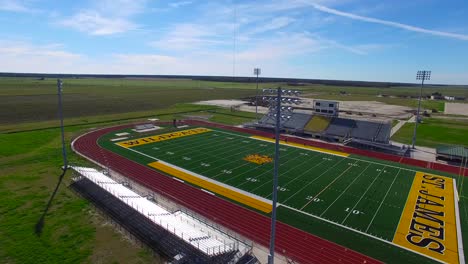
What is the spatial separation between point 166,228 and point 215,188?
10.1 metres

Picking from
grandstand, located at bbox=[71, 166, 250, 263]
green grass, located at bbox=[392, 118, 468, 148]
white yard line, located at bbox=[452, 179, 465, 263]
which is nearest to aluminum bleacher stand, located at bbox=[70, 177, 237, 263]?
grandstand, located at bbox=[71, 166, 250, 263]

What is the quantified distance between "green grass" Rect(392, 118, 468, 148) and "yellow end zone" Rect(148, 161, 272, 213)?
37329mm

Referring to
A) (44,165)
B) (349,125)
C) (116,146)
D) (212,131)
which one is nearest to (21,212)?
(44,165)

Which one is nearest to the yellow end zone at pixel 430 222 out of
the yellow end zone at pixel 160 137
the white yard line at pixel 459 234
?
the white yard line at pixel 459 234

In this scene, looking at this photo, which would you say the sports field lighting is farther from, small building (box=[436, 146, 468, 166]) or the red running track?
small building (box=[436, 146, 468, 166])

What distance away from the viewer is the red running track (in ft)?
60.6

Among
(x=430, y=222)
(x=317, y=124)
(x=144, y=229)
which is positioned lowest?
(x=144, y=229)

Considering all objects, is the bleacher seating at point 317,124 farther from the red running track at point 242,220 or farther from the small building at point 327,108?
the red running track at point 242,220

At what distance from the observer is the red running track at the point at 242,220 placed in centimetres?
1847

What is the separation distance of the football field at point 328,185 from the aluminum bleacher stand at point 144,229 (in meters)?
7.84

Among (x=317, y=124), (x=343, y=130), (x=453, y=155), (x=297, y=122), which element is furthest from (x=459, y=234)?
(x=297, y=122)

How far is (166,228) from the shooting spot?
1858cm

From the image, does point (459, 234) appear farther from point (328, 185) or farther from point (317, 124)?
point (317, 124)

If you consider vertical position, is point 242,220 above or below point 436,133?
below
